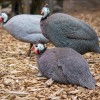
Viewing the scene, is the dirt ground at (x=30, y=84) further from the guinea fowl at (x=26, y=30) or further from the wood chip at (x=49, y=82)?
the guinea fowl at (x=26, y=30)

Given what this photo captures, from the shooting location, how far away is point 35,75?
15.6 ft

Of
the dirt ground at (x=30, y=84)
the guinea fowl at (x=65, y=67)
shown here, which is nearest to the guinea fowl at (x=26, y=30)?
the dirt ground at (x=30, y=84)

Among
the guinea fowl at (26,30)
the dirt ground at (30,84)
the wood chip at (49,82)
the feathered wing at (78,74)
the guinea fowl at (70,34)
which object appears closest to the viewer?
the dirt ground at (30,84)

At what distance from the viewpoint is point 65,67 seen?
4270 millimetres

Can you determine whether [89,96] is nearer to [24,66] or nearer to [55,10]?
[24,66]

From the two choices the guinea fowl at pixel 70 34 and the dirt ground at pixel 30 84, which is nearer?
the dirt ground at pixel 30 84

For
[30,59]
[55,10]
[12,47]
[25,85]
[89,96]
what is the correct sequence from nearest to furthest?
[89,96]
[25,85]
[30,59]
[12,47]
[55,10]

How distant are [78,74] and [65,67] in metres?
0.17

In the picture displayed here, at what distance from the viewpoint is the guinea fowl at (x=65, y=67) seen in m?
4.21

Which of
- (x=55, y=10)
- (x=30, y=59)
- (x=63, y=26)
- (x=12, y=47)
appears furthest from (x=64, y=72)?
(x=55, y=10)

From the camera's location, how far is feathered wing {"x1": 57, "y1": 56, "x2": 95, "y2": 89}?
4188mm

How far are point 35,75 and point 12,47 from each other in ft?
6.57

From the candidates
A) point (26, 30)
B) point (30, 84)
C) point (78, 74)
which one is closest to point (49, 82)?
point (30, 84)

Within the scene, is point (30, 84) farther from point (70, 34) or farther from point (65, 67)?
point (70, 34)
